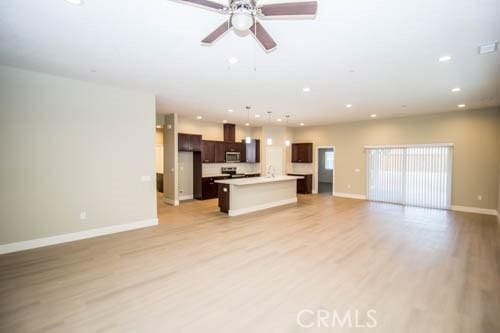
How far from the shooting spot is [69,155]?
445cm

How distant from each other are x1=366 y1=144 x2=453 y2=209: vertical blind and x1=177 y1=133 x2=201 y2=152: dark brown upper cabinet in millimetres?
6406

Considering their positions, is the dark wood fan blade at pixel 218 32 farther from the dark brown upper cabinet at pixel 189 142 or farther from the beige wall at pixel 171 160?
the dark brown upper cabinet at pixel 189 142

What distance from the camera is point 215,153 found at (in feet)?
30.8

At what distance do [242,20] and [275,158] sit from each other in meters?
8.85

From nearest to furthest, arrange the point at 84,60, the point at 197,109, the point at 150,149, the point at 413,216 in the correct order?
the point at 84,60 < the point at 150,149 < the point at 413,216 < the point at 197,109

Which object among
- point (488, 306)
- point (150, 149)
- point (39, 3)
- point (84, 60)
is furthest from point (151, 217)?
point (488, 306)

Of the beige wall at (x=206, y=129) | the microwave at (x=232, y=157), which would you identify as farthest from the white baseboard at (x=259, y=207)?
the beige wall at (x=206, y=129)

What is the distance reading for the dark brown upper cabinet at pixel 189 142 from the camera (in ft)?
27.7

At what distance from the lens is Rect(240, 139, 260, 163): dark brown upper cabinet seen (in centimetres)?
1047

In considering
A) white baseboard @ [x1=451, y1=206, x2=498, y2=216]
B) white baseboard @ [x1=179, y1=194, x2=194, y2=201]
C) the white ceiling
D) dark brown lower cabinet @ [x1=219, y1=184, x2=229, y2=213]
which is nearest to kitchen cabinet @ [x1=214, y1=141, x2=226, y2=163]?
white baseboard @ [x1=179, y1=194, x2=194, y2=201]

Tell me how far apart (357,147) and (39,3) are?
9.38 m

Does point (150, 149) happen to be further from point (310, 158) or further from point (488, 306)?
point (310, 158)

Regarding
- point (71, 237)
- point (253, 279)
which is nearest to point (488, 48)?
point (253, 279)

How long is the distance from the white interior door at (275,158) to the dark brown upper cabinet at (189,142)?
3244 mm
